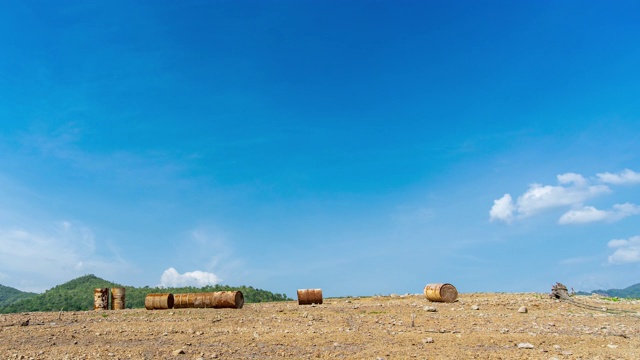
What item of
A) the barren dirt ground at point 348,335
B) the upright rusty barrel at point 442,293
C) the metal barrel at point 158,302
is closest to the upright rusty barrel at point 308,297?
the barren dirt ground at point 348,335

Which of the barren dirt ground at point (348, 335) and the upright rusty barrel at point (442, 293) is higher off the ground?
the upright rusty barrel at point (442, 293)

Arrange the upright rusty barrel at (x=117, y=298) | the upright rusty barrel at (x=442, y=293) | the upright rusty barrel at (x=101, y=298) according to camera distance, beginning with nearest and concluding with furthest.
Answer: the upright rusty barrel at (x=442, y=293)
the upright rusty barrel at (x=101, y=298)
the upright rusty barrel at (x=117, y=298)

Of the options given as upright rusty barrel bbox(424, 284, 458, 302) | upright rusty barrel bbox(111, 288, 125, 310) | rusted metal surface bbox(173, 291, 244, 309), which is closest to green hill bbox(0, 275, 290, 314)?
upright rusty barrel bbox(111, 288, 125, 310)

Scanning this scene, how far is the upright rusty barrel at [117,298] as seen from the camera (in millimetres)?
34625

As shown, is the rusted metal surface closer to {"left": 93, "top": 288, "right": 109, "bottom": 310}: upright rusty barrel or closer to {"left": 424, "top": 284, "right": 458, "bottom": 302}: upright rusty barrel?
{"left": 93, "top": 288, "right": 109, "bottom": 310}: upright rusty barrel

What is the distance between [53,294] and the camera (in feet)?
208

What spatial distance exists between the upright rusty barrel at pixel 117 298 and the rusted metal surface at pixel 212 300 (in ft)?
19.8

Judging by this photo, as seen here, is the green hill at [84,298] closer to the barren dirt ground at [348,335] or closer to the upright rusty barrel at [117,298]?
the upright rusty barrel at [117,298]

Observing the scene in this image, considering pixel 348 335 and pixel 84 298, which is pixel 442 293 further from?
pixel 84 298

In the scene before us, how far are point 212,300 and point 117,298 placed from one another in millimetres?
9036

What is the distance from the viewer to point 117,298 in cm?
3466

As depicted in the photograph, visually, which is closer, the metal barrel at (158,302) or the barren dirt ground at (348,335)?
the barren dirt ground at (348,335)

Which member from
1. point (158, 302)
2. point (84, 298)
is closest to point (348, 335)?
point (158, 302)

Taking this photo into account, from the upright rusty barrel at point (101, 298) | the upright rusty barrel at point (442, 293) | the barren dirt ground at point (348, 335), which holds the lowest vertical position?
the barren dirt ground at point (348, 335)
